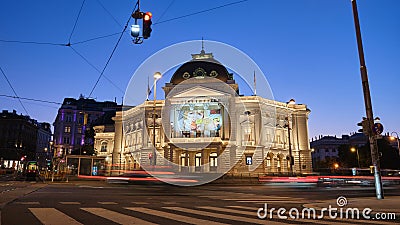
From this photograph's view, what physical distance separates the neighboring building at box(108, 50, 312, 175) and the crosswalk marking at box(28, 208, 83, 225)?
43191 millimetres

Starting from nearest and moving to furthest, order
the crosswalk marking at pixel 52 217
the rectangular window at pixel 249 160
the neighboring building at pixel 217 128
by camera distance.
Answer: the crosswalk marking at pixel 52 217 → the neighboring building at pixel 217 128 → the rectangular window at pixel 249 160

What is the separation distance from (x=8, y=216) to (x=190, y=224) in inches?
190

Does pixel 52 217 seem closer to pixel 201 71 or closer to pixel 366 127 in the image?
pixel 366 127

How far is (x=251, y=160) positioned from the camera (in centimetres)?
5400

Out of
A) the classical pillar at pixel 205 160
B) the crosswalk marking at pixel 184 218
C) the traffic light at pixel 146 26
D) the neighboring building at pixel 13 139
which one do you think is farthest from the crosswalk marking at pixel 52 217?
the neighboring building at pixel 13 139

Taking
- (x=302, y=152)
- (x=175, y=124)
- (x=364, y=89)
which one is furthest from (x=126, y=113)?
(x=364, y=89)

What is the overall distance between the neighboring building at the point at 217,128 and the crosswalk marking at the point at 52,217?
43.2 m

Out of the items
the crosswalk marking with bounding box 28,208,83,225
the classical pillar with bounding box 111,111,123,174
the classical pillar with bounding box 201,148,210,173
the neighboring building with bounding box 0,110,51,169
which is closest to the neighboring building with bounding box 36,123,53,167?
the neighboring building with bounding box 0,110,51,169

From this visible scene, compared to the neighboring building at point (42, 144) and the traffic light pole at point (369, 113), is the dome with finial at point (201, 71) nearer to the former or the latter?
the traffic light pole at point (369, 113)

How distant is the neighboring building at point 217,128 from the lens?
2100 inches

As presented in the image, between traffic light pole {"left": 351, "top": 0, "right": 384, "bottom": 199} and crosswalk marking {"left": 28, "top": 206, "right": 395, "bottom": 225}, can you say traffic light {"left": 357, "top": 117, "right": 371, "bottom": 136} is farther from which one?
crosswalk marking {"left": 28, "top": 206, "right": 395, "bottom": 225}

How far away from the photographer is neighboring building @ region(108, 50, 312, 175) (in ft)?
175

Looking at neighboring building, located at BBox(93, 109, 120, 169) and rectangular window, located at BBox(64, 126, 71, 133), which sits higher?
rectangular window, located at BBox(64, 126, 71, 133)

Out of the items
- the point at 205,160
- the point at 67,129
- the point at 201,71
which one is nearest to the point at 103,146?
the point at 67,129
